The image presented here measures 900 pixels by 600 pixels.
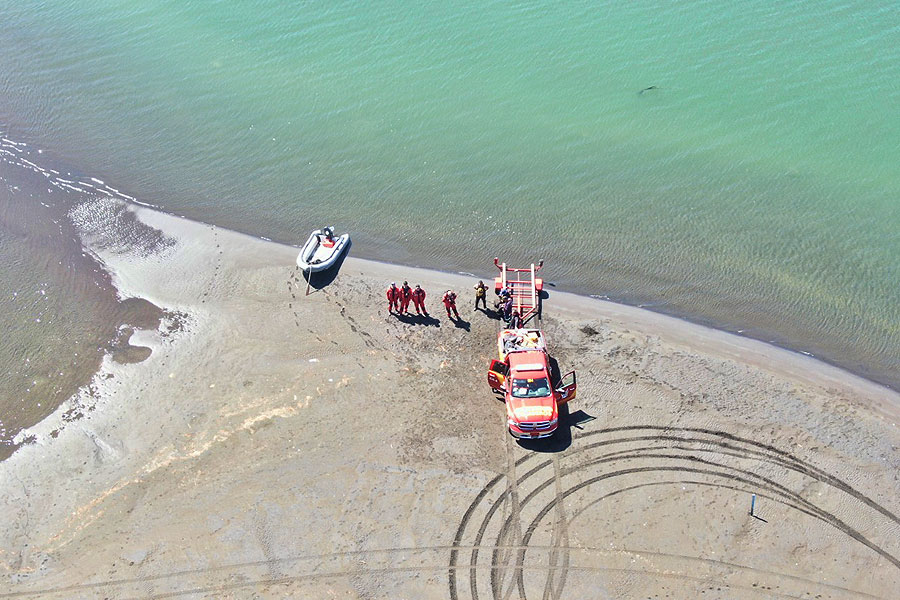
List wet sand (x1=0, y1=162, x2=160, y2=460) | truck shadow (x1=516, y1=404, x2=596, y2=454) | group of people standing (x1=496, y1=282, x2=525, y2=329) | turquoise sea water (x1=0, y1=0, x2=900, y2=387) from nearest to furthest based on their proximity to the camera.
Answer: truck shadow (x1=516, y1=404, x2=596, y2=454) < wet sand (x1=0, y1=162, x2=160, y2=460) < group of people standing (x1=496, y1=282, x2=525, y2=329) < turquoise sea water (x1=0, y1=0, x2=900, y2=387)

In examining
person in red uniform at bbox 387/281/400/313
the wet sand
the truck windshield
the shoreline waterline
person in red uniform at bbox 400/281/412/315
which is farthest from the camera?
person in red uniform at bbox 387/281/400/313

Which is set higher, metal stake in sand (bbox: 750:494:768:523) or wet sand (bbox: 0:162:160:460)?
wet sand (bbox: 0:162:160:460)

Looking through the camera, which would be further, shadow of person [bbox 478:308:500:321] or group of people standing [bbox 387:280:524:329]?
shadow of person [bbox 478:308:500:321]

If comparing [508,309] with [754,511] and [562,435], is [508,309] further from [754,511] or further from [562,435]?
[754,511]

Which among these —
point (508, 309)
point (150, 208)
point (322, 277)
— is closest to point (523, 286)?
point (508, 309)

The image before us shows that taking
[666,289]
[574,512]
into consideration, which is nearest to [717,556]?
[574,512]

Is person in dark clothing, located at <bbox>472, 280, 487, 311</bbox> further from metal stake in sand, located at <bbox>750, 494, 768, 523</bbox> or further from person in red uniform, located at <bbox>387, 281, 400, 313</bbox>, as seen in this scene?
metal stake in sand, located at <bbox>750, 494, 768, 523</bbox>

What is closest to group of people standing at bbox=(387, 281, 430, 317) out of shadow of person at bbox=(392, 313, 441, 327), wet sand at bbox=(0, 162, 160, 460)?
shadow of person at bbox=(392, 313, 441, 327)
